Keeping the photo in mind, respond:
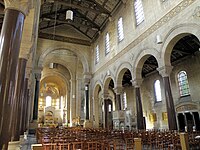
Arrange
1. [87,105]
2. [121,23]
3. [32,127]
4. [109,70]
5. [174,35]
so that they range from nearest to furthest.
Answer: [174,35] < [121,23] < [109,70] < [32,127] < [87,105]

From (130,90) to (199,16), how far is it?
14780 mm

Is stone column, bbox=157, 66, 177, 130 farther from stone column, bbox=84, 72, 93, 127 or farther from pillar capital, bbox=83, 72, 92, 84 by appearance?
pillar capital, bbox=83, 72, 92, 84

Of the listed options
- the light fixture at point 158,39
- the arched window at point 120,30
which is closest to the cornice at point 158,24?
the light fixture at point 158,39

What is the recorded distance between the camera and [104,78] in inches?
695

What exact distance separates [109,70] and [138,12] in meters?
6.00

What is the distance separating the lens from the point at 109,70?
16.6 metres

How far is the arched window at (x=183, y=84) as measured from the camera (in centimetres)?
1427

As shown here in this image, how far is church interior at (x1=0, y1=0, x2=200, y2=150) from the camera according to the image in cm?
470

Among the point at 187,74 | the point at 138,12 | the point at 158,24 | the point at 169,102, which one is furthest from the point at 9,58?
the point at 187,74

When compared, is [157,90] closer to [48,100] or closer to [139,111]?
[139,111]

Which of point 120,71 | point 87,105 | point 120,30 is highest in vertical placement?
point 120,30

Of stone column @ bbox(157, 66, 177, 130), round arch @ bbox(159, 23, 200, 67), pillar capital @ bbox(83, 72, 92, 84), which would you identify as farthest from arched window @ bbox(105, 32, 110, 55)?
stone column @ bbox(157, 66, 177, 130)

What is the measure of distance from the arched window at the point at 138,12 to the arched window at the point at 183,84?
6.06 meters

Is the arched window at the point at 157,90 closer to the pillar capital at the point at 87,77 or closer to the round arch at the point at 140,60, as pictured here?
the round arch at the point at 140,60
